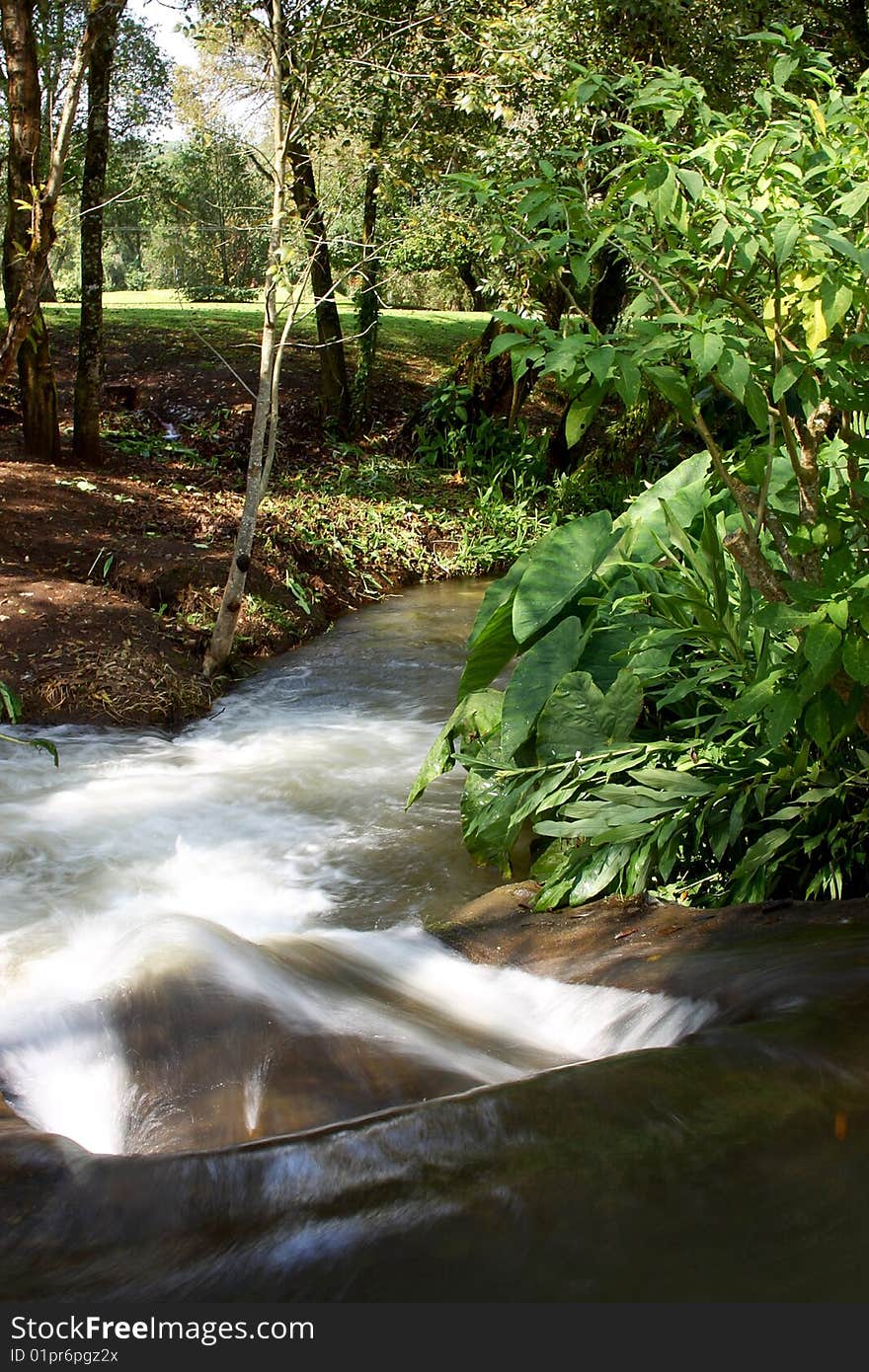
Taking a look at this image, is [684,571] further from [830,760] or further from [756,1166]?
[756,1166]

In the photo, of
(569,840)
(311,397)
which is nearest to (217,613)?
(569,840)

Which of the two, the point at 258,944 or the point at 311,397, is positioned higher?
the point at 311,397

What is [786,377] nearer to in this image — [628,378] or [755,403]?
[755,403]

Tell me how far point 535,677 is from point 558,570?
23.4 inches

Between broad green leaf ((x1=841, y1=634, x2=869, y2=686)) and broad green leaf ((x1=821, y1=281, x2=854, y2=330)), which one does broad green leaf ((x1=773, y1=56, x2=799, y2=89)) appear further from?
broad green leaf ((x1=841, y1=634, x2=869, y2=686))

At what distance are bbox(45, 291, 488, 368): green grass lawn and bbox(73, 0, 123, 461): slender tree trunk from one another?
484 cm

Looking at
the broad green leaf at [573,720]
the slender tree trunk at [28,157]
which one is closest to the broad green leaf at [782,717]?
the broad green leaf at [573,720]

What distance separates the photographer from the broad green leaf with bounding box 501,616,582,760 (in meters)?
4.62

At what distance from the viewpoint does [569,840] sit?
15.0 feet

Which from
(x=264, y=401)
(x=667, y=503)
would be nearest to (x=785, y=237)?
(x=667, y=503)

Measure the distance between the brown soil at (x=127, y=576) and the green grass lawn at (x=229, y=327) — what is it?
3920 millimetres

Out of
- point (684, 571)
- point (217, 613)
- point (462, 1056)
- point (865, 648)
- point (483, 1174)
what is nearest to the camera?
point (483, 1174)

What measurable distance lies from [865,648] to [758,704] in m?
0.42

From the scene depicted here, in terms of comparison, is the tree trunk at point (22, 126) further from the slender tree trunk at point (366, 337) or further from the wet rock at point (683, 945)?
the slender tree trunk at point (366, 337)
